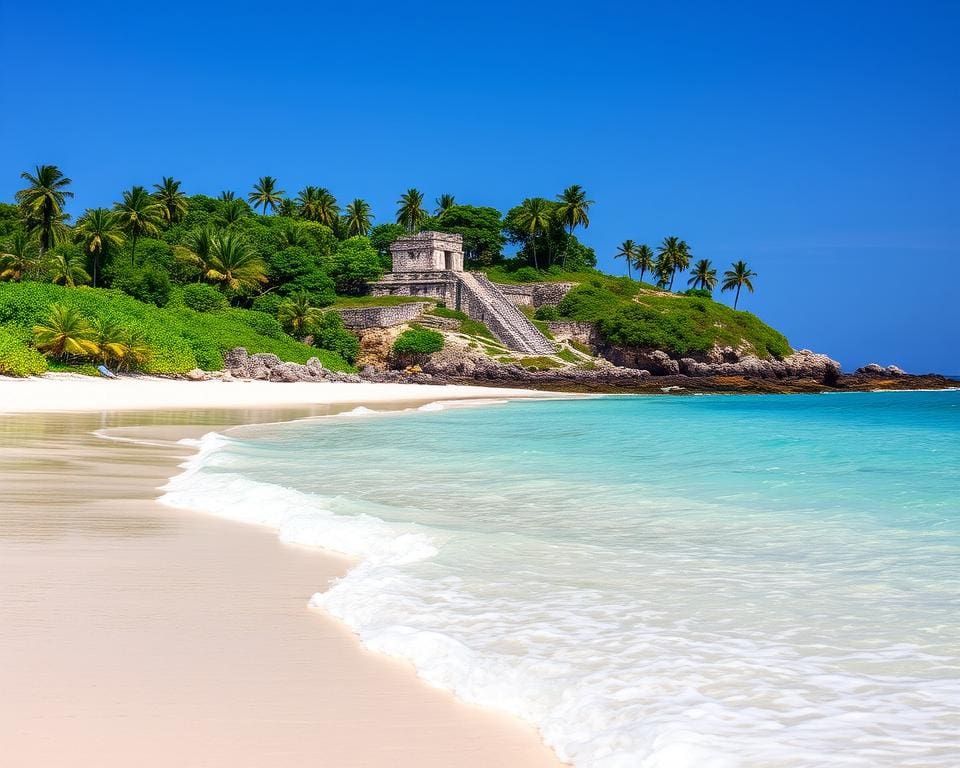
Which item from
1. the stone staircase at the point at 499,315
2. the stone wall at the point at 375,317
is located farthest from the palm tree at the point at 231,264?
the stone staircase at the point at 499,315

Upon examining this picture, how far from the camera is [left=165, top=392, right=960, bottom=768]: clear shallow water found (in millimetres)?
3648

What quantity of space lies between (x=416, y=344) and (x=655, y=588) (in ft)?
168

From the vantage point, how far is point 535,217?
7744cm

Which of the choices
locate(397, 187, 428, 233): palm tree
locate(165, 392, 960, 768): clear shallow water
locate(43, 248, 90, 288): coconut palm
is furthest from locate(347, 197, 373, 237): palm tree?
locate(165, 392, 960, 768): clear shallow water

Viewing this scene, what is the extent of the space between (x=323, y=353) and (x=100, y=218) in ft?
50.6

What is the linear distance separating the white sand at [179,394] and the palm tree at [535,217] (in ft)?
118

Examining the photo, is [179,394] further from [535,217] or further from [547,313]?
[535,217]

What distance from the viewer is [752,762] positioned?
3.24m

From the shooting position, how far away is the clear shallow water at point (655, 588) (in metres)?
3.65

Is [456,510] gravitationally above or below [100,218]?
below

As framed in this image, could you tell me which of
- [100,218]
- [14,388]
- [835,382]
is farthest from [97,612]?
[835,382]

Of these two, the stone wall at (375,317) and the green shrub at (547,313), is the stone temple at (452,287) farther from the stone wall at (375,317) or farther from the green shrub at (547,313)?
the stone wall at (375,317)

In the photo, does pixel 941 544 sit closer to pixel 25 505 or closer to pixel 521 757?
pixel 521 757

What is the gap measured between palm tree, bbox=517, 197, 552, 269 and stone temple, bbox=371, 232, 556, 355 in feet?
33.7
